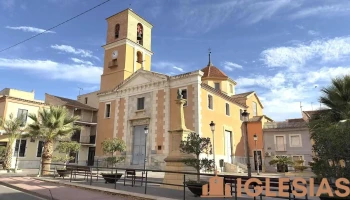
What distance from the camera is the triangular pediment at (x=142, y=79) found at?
79.7 ft

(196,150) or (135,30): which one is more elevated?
(135,30)

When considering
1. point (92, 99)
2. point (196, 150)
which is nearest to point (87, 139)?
point (92, 99)

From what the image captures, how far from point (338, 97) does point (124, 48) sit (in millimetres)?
21943

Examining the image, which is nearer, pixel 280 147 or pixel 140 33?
pixel 280 147

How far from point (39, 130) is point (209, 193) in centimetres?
1379

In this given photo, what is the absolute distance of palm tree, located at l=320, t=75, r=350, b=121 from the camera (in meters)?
13.9

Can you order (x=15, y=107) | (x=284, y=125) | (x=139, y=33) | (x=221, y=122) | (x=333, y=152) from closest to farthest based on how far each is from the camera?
(x=333, y=152) < (x=221, y=122) < (x=15, y=107) < (x=284, y=125) < (x=139, y=33)

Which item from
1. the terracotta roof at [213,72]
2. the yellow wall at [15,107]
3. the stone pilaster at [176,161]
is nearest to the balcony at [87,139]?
the yellow wall at [15,107]

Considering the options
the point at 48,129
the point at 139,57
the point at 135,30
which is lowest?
the point at 48,129

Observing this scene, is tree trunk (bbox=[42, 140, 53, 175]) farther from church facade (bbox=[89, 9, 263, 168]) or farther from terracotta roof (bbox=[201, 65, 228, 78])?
terracotta roof (bbox=[201, 65, 228, 78])

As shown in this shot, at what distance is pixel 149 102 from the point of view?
2444cm

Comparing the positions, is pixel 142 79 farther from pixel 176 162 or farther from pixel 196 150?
pixel 196 150

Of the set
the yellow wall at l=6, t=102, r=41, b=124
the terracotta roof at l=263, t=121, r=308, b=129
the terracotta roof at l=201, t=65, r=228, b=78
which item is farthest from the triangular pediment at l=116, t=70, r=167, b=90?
the terracotta roof at l=263, t=121, r=308, b=129

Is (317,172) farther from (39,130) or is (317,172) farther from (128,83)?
(128,83)
